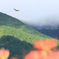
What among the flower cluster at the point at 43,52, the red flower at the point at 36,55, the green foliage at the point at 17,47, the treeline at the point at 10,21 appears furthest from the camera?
the treeline at the point at 10,21

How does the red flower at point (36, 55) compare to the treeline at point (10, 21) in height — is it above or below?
above

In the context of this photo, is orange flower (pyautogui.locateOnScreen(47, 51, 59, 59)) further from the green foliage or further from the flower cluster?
the green foliage

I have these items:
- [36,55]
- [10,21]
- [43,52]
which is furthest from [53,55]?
[10,21]

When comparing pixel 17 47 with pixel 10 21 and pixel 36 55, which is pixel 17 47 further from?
pixel 10 21

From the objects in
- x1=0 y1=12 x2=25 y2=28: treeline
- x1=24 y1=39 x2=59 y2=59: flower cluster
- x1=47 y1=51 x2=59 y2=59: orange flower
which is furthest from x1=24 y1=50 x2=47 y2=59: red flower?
x1=0 y1=12 x2=25 y2=28: treeline

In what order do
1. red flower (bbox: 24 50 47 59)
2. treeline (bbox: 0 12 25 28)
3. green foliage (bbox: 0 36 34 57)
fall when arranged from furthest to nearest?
1. treeline (bbox: 0 12 25 28)
2. green foliage (bbox: 0 36 34 57)
3. red flower (bbox: 24 50 47 59)

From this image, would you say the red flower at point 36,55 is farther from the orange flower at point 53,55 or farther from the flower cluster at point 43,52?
the orange flower at point 53,55

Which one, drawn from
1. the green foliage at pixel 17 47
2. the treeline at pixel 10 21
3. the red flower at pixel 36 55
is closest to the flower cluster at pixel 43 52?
the red flower at pixel 36 55

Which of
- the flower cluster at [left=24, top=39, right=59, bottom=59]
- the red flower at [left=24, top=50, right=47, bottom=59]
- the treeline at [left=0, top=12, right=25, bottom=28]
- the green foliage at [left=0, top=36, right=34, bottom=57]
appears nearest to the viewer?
the red flower at [left=24, top=50, right=47, bottom=59]

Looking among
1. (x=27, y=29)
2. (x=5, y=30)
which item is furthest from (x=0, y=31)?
(x=27, y=29)

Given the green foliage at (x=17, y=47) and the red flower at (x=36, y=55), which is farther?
the green foliage at (x=17, y=47)

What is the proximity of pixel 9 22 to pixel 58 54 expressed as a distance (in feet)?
392

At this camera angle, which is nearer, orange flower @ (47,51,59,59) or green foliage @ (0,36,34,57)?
orange flower @ (47,51,59,59)

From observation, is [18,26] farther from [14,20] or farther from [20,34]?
[20,34]
